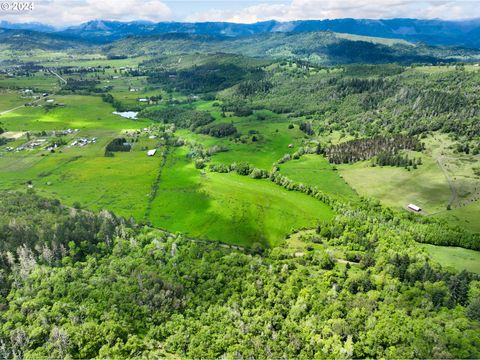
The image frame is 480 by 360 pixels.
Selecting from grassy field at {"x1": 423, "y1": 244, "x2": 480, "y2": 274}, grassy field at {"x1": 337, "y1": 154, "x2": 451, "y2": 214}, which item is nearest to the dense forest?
grassy field at {"x1": 423, "y1": 244, "x2": 480, "y2": 274}

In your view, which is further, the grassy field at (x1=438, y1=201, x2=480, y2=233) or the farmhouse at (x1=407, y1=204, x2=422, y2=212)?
the farmhouse at (x1=407, y1=204, x2=422, y2=212)

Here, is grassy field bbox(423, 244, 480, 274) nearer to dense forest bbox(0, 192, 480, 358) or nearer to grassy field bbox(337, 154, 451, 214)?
dense forest bbox(0, 192, 480, 358)

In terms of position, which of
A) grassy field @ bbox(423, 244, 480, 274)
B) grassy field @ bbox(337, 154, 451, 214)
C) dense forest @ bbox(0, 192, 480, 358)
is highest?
grassy field @ bbox(337, 154, 451, 214)

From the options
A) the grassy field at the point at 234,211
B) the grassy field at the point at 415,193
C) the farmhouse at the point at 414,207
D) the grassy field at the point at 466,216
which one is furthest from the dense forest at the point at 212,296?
the grassy field at the point at 415,193

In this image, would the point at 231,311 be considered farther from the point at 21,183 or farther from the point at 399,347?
the point at 21,183

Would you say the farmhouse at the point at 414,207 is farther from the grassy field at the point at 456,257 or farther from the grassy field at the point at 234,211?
the grassy field at the point at 234,211

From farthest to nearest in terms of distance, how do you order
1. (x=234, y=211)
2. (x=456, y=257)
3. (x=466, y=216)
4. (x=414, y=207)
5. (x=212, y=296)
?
(x=414, y=207)
(x=234, y=211)
(x=466, y=216)
(x=456, y=257)
(x=212, y=296)

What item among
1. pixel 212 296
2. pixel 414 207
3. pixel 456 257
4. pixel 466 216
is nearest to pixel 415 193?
pixel 414 207

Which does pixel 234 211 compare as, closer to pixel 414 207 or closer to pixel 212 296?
pixel 212 296
